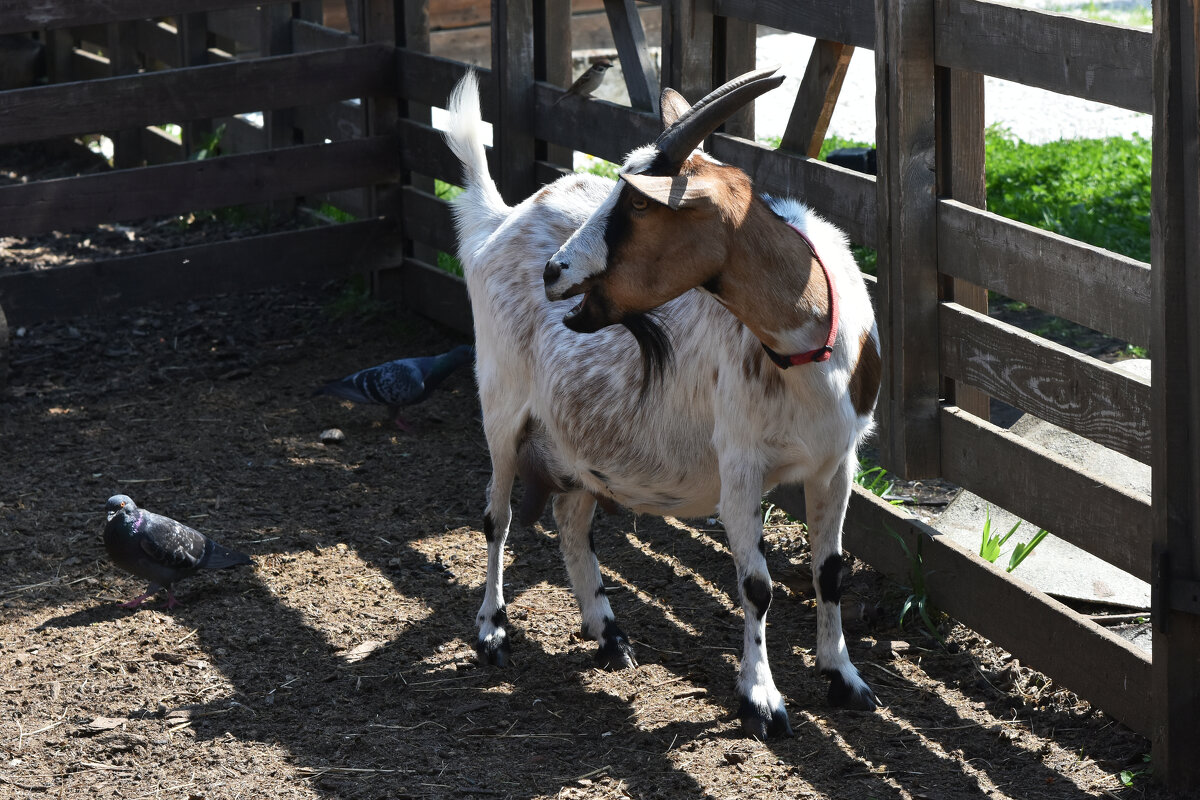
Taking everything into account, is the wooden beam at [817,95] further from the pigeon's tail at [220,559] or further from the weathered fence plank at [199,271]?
the weathered fence plank at [199,271]

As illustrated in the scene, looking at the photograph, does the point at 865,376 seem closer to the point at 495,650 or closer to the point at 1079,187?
the point at 495,650

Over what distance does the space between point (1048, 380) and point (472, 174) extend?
6.52ft

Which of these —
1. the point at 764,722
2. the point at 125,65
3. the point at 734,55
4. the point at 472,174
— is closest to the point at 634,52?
the point at 734,55

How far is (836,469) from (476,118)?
173cm

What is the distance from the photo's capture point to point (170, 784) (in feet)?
11.8

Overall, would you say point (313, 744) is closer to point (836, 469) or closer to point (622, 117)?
point (836, 469)

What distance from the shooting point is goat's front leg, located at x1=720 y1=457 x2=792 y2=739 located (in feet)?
12.1

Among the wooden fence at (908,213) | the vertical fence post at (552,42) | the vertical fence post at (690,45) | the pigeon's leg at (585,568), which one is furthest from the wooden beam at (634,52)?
the pigeon's leg at (585,568)

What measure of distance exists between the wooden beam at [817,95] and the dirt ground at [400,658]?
1.44 m

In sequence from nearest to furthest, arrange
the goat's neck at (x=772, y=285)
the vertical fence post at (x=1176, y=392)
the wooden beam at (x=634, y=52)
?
the vertical fence post at (x=1176, y=392), the goat's neck at (x=772, y=285), the wooden beam at (x=634, y=52)

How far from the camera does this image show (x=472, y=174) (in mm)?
4590

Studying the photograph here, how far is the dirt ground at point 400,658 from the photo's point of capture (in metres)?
3.62

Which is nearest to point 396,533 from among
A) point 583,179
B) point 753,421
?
point 583,179

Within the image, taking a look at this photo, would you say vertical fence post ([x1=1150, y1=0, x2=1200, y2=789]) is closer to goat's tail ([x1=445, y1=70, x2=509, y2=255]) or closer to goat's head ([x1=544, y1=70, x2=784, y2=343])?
goat's head ([x1=544, y1=70, x2=784, y2=343])
